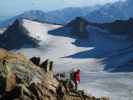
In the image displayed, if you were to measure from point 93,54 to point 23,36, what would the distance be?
963 inches

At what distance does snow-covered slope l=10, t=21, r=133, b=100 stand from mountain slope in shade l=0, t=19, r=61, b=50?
2447mm

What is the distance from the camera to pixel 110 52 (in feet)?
366

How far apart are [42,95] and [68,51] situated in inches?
3220

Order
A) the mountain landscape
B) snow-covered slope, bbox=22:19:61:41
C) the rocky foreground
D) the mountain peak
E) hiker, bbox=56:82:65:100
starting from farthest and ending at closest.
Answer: the mountain peak, snow-covered slope, bbox=22:19:61:41, the mountain landscape, hiker, bbox=56:82:65:100, the rocky foreground

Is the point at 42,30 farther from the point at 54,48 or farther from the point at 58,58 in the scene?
the point at 58,58

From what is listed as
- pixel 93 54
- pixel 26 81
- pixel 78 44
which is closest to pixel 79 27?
Answer: pixel 78 44

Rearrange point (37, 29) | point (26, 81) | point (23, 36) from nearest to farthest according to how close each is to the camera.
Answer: point (26, 81), point (23, 36), point (37, 29)

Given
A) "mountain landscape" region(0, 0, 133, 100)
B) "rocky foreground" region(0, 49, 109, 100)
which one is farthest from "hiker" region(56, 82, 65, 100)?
"mountain landscape" region(0, 0, 133, 100)

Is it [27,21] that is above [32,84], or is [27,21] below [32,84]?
below

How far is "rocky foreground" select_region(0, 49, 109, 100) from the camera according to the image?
33594mm

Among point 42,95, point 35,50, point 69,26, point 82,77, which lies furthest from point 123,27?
point 42,95

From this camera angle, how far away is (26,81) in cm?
3566

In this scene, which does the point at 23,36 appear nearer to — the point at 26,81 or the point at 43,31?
the point at 43,31

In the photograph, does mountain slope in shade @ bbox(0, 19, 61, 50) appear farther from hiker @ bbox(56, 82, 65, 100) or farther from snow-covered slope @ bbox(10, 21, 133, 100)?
hiker @ bbox(56, 82, 65, 100)
